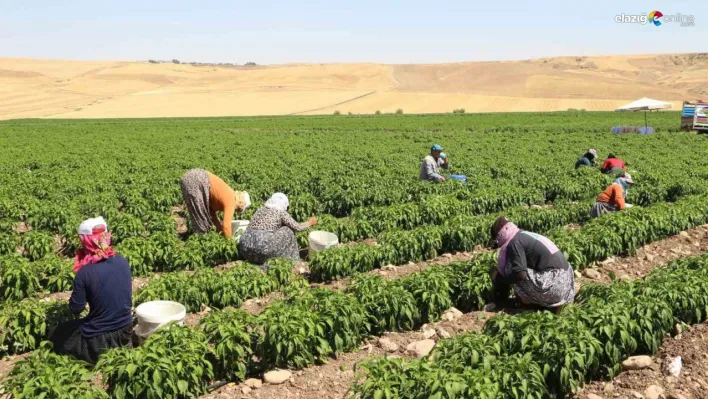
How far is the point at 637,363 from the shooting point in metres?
5.95

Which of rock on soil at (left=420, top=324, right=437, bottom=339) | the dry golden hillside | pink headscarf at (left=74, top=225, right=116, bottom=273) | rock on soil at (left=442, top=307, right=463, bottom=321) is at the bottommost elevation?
rock on soil at (left=420, top=324, right=437, bottom=339)

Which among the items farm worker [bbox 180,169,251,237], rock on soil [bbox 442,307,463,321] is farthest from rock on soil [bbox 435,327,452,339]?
farm worker [bbox 180,169,251,237]

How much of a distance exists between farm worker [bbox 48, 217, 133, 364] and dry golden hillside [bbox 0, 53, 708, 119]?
7075 centimetres

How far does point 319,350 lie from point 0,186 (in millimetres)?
13772

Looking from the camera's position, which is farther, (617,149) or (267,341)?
(617,149)

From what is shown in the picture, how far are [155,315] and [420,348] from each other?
310 centimetres

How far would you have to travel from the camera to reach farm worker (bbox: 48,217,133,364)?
5.91 m

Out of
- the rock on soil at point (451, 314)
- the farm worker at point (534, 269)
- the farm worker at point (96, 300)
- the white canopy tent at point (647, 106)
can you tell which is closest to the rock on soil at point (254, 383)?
the farm worker at point (96, 300)

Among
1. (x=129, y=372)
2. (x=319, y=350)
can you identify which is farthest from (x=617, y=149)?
(x=129, y=372)

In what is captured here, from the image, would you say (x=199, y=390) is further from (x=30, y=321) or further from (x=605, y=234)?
(x=605, y=234)

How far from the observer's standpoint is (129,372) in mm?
4938

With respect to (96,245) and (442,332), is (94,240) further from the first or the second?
(442,332)

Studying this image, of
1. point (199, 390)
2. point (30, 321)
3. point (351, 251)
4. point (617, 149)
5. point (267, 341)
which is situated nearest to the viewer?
point (199, 390)

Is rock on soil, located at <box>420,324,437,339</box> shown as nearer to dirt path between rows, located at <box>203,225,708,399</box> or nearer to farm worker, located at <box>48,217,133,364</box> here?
dirt path between rows, located at <box>203,225,708,399</box>
